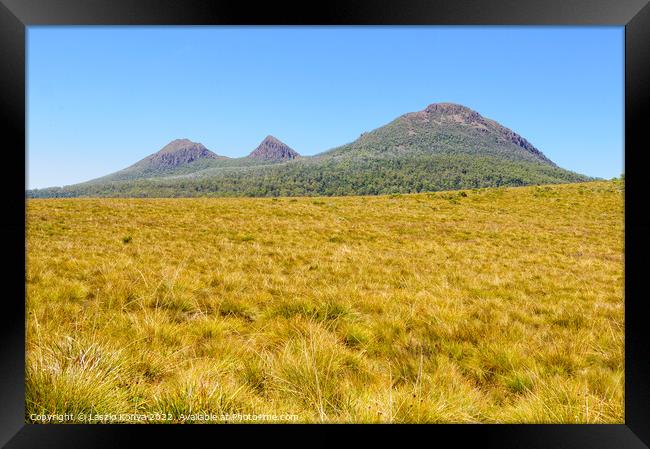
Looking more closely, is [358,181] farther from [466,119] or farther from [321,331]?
[466,119]

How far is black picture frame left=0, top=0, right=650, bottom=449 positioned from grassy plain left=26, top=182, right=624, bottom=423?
18 centimetres

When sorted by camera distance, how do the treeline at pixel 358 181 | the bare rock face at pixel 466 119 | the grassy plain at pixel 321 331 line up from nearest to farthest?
the grassy plain at pixel 321 331 → the treeline at pixel 358 181 → the bare rock face at pixel 466 119

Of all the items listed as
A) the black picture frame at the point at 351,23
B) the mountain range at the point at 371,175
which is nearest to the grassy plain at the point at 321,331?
the black picture frame at the point at 351,23

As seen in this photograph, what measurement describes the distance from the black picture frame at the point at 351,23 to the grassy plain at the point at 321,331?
183mm

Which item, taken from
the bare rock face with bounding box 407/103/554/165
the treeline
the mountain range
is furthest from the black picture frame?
the bare rock face with bounding box 407/103/554/165

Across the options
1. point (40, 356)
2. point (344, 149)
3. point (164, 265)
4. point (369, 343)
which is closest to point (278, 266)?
point (164, 265)

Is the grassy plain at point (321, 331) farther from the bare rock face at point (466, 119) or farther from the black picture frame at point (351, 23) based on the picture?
the bare rock face at point (466, 119)

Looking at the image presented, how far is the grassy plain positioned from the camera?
2.25 meters

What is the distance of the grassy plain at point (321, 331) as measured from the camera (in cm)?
225

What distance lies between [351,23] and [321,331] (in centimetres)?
286

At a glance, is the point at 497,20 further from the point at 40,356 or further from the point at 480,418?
the point at 40,356

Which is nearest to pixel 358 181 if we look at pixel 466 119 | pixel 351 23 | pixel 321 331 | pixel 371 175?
pixel 371 175

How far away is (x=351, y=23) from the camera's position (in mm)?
2348

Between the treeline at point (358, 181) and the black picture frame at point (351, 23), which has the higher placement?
the treeline at point (358, 181)
